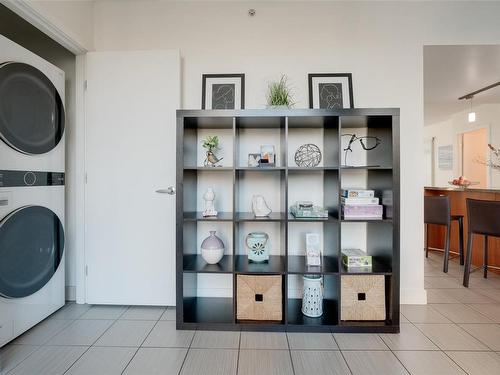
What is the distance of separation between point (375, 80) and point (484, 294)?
2.11 m

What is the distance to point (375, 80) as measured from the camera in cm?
231

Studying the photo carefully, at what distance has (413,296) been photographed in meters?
2.31

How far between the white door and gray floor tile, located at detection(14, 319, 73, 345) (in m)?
0.28

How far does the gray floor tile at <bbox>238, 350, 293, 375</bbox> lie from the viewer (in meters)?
1.50

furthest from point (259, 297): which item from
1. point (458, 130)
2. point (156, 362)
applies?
point (458, 130)

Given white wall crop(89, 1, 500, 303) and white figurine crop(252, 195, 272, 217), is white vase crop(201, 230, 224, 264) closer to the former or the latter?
white figurine crop(252, 195, 272, 217)

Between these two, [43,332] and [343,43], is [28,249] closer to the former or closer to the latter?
[43,332]

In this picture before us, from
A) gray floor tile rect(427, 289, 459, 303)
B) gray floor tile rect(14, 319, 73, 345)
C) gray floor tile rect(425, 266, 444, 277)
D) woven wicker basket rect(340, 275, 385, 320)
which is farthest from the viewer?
gray floor tile rect(425, 266, 444, 277)

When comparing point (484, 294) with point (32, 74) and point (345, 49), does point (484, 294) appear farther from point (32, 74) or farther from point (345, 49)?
point (32, 74)

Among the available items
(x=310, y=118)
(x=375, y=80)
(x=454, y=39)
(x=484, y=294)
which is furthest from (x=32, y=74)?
(x=484, y=294)

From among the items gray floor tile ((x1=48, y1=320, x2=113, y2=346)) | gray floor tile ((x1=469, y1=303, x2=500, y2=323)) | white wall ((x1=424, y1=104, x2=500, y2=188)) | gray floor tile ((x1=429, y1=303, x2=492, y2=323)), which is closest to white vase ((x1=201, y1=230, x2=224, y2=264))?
gray floor tile ((x1=48, y1=320, x2=113, y2=346))

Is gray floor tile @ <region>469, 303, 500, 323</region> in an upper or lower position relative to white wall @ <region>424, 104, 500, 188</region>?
lower

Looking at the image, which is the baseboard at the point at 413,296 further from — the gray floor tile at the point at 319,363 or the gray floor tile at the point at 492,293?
the gray floor tile at the point at 319,363

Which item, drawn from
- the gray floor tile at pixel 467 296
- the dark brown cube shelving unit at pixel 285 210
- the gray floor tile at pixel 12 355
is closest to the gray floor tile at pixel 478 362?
the dark brown cube shelving unit at pixel 285 210
